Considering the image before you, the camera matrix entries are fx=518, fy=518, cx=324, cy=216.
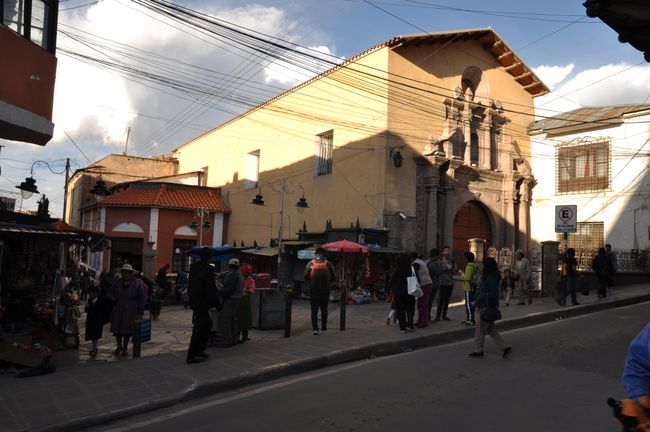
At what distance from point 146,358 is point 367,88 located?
15343mm

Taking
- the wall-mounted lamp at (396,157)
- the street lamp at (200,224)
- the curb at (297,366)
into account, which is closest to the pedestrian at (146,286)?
the curb at (297,366)

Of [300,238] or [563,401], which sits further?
[300,238]

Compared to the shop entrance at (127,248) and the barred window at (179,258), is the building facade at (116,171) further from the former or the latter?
the barred window at (179,258)

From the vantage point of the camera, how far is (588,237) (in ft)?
76.3

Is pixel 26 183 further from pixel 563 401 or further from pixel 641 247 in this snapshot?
pixel 641 247

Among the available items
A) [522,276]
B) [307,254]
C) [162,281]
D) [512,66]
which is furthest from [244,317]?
[512,66]

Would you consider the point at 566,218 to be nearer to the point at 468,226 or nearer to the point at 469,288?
the point at 469,288

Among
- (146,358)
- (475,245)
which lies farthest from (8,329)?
(475,245)

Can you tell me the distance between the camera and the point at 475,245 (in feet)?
63.9

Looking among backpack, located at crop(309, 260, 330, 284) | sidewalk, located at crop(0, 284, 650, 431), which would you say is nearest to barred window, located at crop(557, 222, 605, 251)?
sidewalk, located at crop(0, 284, 650, 431)

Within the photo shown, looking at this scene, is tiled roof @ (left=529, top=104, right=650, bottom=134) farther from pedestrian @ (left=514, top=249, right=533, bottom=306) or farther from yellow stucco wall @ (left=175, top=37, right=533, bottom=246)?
pedestrian @ (left=514, top=249, right=533, bottom=306)

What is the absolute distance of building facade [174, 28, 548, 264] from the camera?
20484 millimetres

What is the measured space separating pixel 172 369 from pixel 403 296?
4.77m

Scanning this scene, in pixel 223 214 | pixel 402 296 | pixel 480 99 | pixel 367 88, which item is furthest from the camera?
pixel 223 214
